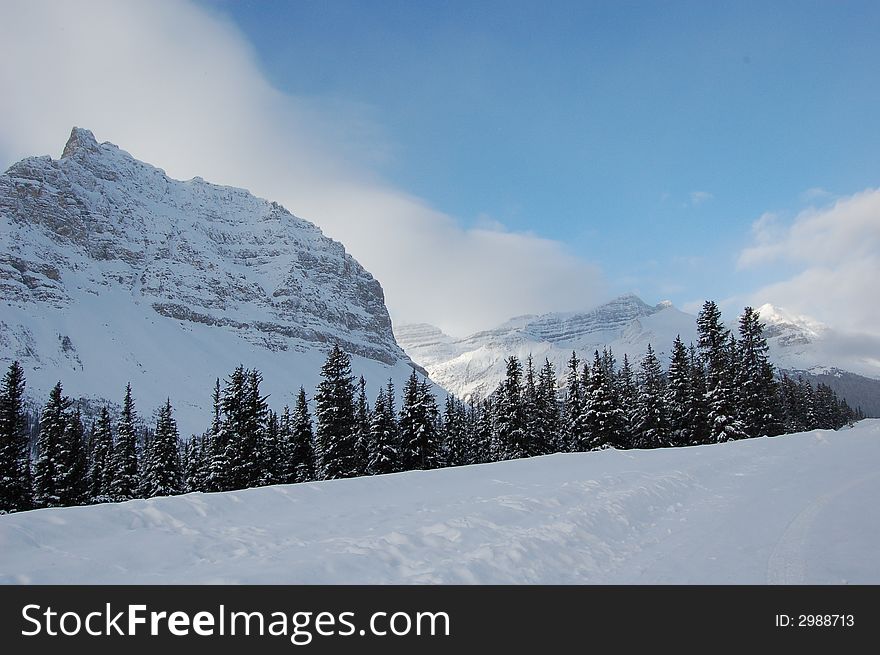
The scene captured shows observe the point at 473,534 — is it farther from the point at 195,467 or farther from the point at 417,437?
the point at 195,467

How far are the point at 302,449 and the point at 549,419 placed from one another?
22.7 meters

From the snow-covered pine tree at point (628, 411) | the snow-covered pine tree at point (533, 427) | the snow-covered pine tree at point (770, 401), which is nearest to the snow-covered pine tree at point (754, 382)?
the snow-covered pine tree at point (770, 401)

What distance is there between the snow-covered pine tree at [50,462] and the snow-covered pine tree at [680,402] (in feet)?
155

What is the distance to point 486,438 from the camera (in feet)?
177

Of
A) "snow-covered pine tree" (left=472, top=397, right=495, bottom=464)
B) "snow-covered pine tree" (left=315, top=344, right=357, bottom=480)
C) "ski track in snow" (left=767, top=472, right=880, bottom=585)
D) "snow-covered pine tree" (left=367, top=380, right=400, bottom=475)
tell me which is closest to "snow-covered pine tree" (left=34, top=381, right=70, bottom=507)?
"snow-covered pine tree" (left=315, top=344, right=357, bottom=480)

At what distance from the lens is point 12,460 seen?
31000 millimetres

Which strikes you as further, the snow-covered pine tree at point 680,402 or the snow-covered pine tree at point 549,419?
the snow-covered pine tree at point 549,419

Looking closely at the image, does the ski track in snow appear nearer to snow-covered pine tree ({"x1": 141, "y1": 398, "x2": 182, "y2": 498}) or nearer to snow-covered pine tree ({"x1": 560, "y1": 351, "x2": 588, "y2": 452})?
snow-covered pine tree ({"x1": 560, "y1": 351, "x2": 588, "y2": 452})

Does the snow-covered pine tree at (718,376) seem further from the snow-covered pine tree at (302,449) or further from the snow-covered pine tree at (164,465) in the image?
the snow-covered pine tree at (164,465)

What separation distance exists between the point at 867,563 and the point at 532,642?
5.44 m

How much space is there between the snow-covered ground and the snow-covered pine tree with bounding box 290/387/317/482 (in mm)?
27790

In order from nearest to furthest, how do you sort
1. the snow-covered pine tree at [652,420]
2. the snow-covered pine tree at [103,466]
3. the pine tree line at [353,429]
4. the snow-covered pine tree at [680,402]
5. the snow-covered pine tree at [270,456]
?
the pine tree line at [353,429] → the snow-covered pine tree at [270,456] → the snow-covered pine tree at [103,466] → the snow-covered pine tree at [680,402] → the snow-covered pine tree at [652,420]

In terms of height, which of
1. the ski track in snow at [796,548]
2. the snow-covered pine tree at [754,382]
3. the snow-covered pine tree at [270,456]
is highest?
the snow-covered pine tree at [754,382]

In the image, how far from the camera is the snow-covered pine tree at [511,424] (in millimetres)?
45531
